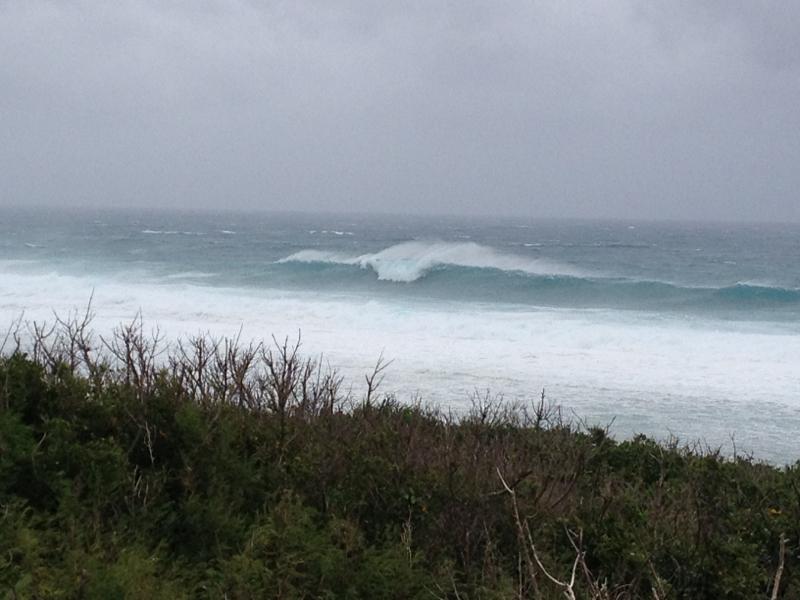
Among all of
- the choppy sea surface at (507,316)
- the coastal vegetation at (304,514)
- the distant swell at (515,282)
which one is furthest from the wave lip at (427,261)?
the coastal vegetation at (304,514)

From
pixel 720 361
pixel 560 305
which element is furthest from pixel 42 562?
pixel 560 305

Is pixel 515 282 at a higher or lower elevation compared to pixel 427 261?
lower

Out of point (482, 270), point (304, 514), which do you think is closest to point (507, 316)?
point (482, 270)

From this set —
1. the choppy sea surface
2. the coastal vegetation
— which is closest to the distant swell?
the choppy sea surface

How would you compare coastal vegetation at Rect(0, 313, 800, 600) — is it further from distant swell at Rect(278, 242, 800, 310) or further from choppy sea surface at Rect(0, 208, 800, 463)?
distant swell at Rect(278, 242, 800, 310)

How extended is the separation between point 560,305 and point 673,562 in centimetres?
3028

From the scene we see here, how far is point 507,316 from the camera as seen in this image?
30484mm

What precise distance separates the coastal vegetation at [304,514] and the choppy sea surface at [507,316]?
8376mm

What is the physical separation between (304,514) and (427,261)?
45.0 metres

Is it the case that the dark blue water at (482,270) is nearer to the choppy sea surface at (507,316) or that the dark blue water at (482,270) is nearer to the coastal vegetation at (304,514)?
the choppy sea surface at (507,316)

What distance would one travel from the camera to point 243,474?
737 cm

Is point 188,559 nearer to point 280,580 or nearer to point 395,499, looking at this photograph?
point 280,580

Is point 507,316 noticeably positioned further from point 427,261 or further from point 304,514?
point 304,514

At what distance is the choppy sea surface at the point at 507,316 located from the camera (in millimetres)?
18188
